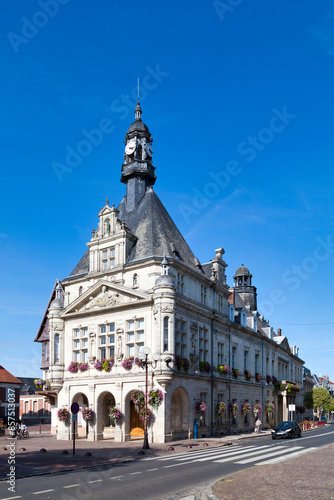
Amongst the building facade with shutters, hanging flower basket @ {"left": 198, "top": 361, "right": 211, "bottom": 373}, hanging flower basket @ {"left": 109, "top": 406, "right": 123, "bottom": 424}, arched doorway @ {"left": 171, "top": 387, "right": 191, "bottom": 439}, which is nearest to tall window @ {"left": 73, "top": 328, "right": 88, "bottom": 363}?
the building facade with shutters

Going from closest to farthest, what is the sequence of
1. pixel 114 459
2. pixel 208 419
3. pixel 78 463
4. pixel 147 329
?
pixel 78 463, pixel 114 459, pixel 147 329, pixel 208 419

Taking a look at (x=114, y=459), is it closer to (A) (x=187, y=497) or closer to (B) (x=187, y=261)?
(A) (x=187, y=497)

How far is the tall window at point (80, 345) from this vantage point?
130ft

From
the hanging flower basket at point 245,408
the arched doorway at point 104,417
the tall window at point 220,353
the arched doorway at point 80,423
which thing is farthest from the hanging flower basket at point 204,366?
the arched doorway at point 80,423

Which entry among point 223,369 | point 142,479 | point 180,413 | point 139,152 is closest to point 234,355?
point 223,369

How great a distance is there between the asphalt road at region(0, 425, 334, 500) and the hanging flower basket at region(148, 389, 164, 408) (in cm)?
904

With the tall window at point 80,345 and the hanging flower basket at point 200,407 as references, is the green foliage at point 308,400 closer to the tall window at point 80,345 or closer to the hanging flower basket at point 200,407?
the hanging flower basket at point 200,407

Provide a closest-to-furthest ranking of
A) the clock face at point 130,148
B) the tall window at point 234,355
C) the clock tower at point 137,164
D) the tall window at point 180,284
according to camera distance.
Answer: the tall window at point 180,284 < the clock tower at point 137,164 < the clock face at point 130,148 < the tall window at point 234,355

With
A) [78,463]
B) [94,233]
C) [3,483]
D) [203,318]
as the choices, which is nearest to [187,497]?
[3,483]

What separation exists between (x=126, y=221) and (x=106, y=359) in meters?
12.3

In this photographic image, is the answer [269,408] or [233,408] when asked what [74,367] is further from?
[269,408]

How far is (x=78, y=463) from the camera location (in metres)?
21.9

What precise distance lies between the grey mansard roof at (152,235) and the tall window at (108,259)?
1.56 meters

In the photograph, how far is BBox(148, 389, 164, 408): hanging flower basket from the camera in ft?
109
